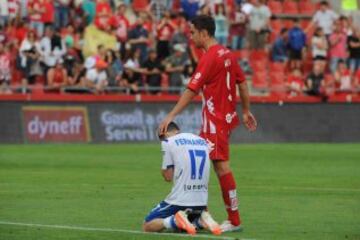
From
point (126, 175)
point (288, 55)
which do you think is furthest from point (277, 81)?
point (126, 175)

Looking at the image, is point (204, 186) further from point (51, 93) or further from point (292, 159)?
point (51, 93)

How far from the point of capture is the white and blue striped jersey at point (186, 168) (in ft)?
42.0

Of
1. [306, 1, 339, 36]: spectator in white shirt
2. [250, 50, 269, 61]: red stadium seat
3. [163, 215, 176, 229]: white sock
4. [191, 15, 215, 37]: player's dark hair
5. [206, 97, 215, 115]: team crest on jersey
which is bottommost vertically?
[250, 50, 269, 61]: red stadium seat

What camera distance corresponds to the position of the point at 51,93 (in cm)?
3378

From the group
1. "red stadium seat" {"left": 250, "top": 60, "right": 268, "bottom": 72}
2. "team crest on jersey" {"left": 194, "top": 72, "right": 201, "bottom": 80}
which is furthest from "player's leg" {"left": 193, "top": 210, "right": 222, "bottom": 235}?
"red stadium seat" {"left": 250, "top": 60, "right": 268, "bottom": 72}

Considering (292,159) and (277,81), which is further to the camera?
(277,81)

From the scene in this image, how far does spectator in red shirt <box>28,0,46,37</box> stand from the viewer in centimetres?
3484

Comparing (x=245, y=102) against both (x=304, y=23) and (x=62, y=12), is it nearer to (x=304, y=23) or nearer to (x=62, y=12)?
(x=62, y=12)

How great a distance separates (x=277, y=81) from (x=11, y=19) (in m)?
9.48

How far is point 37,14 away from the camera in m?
35.0

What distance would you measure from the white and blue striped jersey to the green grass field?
0.52m

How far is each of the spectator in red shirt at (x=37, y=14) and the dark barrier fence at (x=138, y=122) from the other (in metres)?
3.06

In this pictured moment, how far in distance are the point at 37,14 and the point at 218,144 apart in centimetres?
2220

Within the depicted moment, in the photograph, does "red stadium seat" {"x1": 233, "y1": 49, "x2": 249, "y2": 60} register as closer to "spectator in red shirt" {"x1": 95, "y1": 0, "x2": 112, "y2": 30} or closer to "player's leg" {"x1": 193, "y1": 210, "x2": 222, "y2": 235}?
"spectator in red shirt" {"x1": 95, "y1": 0, "x2": 112, "y2": 30}
